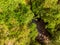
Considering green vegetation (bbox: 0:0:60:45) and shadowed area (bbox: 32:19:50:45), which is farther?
shadowed area (bbox: 32:19:50:45)

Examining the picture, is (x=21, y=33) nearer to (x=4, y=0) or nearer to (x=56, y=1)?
(x=4, y=0)

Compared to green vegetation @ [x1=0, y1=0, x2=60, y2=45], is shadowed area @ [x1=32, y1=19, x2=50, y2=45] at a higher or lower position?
lower

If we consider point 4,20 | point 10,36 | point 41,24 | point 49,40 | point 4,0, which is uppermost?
point 4,0

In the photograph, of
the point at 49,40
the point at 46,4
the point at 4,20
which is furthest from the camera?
the point at 49,40

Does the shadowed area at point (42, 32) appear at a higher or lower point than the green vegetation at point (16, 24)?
lower

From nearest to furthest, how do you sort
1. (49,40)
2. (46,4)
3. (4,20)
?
(4,20) < (46,4) < (49,40)

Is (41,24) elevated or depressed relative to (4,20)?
depressed

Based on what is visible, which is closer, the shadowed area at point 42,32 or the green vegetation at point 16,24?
the green vegetation at point 16,24

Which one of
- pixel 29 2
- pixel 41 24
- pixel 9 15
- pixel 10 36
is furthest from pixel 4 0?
pixel 41 24

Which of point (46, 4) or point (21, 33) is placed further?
point (46, 4)

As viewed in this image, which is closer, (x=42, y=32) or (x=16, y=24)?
(x=16, y=24)

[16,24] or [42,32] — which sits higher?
[16,24]
